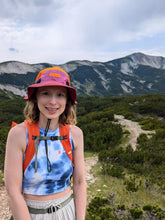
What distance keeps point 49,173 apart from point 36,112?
0.55 metres

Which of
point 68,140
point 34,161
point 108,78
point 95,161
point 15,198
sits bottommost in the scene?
point 95,161

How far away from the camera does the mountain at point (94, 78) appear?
265 ft

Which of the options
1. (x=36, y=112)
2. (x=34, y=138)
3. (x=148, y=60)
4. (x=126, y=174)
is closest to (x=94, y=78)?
(x=148, y=60)

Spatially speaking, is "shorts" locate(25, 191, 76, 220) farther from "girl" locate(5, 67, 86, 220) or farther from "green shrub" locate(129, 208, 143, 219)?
"green shrub" locate(129, 208, 143, 219)

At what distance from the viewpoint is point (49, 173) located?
135cm

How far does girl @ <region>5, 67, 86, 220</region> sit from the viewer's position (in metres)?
1.28

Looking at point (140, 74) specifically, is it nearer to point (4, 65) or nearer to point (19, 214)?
point (4, 65)

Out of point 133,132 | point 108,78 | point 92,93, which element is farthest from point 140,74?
point 133,132

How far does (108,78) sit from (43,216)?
403 feet

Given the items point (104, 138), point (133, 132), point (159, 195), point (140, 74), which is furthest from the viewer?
point (140, 74)

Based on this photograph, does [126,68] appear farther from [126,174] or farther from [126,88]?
[126,174]

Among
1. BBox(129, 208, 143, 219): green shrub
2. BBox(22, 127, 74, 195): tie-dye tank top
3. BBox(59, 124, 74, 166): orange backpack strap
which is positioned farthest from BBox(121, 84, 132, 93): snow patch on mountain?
BBox(22, 127, 74, 195): tie-dye tank top

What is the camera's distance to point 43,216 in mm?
1354

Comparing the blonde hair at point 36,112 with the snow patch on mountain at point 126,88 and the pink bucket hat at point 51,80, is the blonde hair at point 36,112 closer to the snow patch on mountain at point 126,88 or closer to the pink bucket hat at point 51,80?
the pink bucket hat at point 51,80
